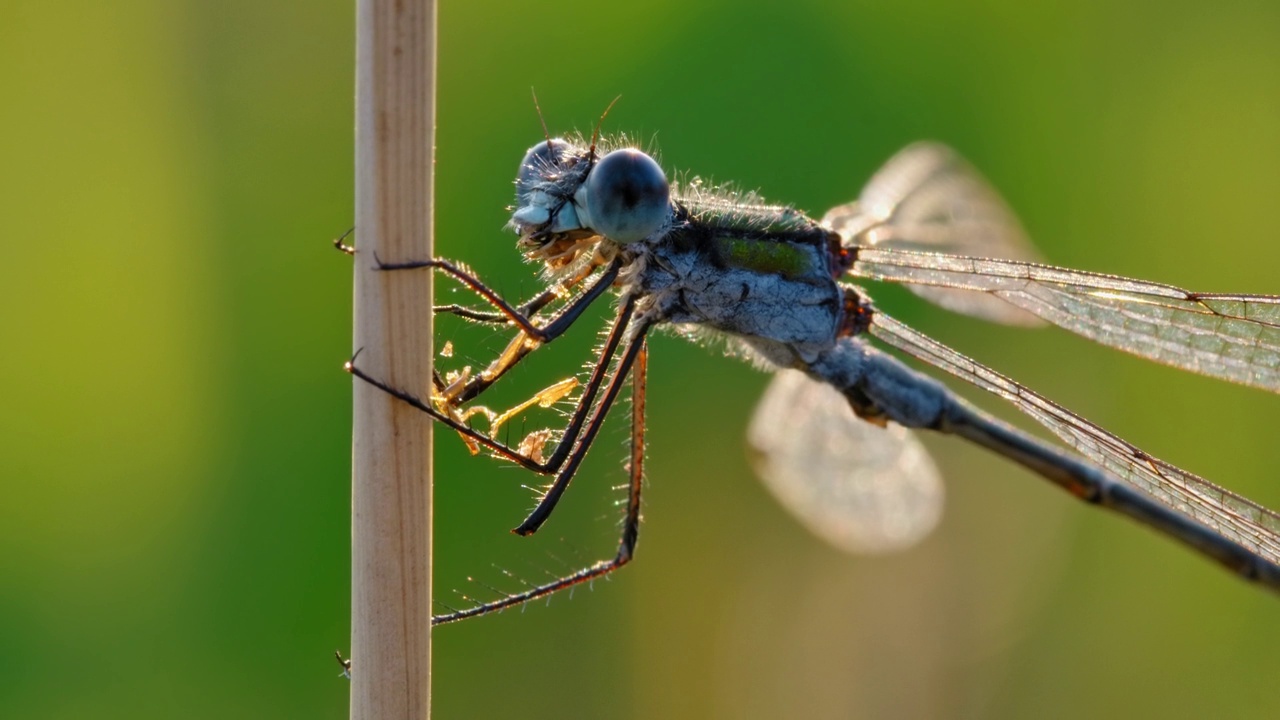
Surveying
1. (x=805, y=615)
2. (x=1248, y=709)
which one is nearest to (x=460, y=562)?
(x=805, y=615)

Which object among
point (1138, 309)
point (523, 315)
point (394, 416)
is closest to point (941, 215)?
point (1138, 309)

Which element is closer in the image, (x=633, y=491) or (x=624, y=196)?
(x=624, y=196)

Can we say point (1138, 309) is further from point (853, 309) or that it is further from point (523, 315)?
point (523, 315)

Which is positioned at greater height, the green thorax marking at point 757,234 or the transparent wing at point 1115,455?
the green thorax marking at point 757,234

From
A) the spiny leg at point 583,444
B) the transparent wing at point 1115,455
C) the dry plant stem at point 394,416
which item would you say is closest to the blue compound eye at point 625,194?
the spiny leg at point 583,444

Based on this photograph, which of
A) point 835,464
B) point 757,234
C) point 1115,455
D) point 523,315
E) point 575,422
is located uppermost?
point 757,234

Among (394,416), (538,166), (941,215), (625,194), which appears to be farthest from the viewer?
(941,215)

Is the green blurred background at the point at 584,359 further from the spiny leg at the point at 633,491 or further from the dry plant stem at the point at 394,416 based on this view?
the dry plant stem at the point at 394,416
